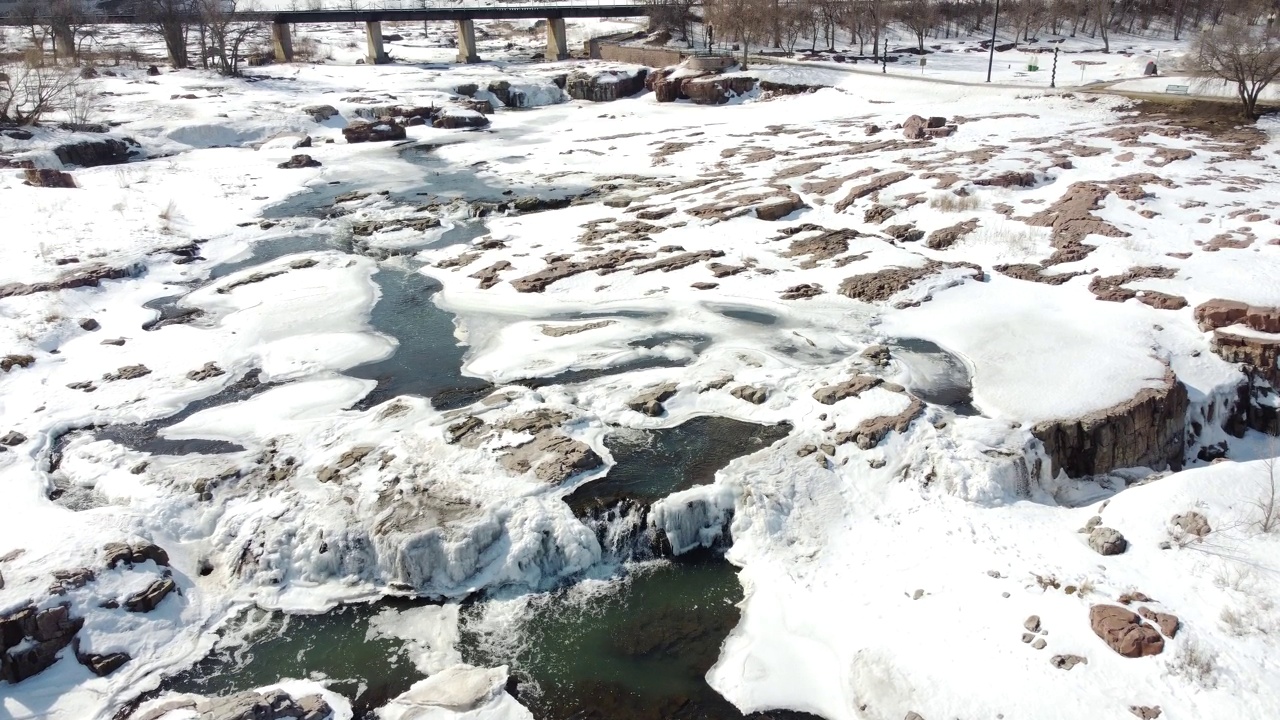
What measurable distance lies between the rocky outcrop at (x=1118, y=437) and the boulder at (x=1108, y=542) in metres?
1.90

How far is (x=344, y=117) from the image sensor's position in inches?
1746

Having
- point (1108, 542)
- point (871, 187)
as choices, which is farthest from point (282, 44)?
point (1108, 542)

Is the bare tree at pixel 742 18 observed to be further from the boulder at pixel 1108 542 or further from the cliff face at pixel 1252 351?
the boulder at pixel 1108 542

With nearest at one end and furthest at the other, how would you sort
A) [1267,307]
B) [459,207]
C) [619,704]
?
[619,704] → [1267,307] → [459,207]

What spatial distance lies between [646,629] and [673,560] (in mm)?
1407

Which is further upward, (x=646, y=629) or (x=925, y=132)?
(x=925, y=132)

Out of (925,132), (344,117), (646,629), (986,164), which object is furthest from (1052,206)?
(344,117)

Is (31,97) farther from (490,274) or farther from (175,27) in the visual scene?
(490,274)

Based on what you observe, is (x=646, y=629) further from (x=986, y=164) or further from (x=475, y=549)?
(x=986, y=164)

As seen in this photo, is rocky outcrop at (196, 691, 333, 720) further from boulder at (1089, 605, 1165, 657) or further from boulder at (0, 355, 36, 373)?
boulder at (0, 355, 36, 373)

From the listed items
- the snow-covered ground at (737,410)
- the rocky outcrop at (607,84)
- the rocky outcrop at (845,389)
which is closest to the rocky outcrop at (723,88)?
the rocky outcrop at (607,84)

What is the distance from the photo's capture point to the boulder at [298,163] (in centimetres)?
3366

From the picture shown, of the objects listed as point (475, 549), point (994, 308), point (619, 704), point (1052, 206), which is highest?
point (1052, 206)

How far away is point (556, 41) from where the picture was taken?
6088 cm
